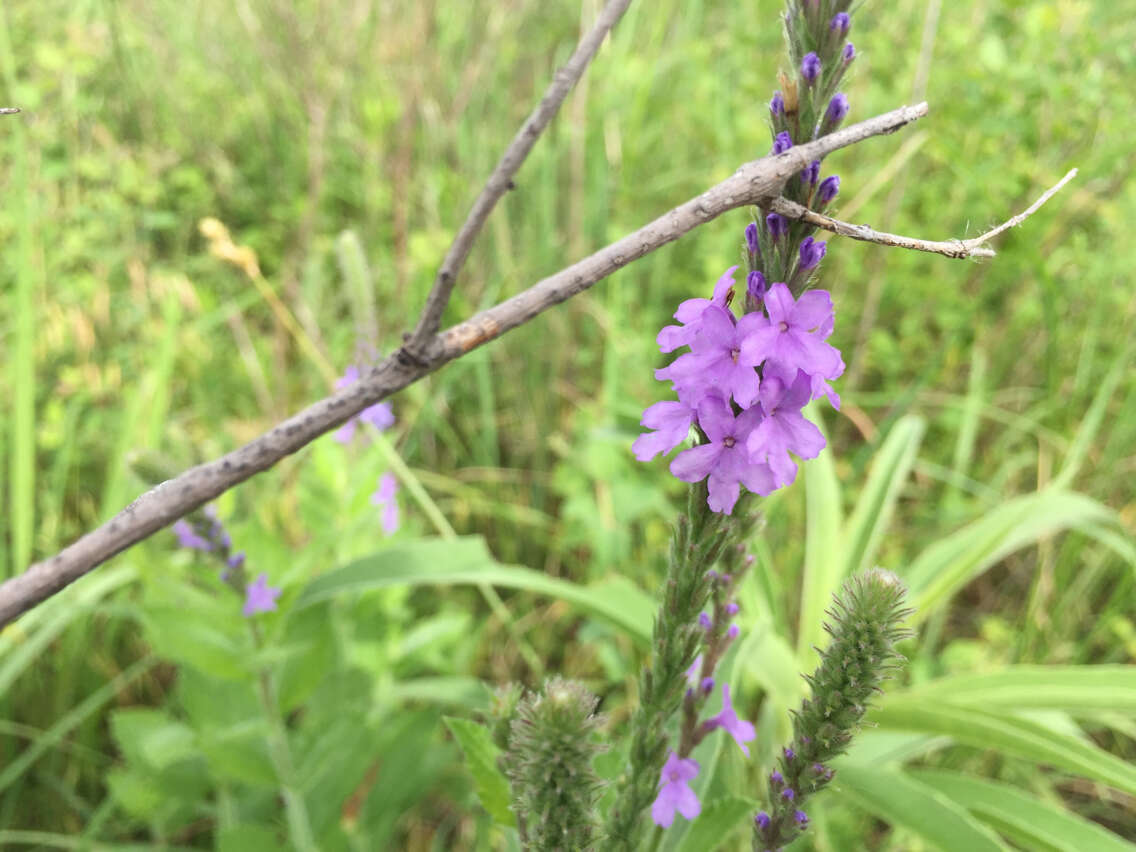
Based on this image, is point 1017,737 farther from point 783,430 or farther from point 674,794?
point 783,430

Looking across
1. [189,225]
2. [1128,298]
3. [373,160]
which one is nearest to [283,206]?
[189,225]

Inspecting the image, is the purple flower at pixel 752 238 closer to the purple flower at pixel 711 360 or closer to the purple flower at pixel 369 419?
the purple flower at pixel 711 360

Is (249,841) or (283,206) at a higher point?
(283,206)

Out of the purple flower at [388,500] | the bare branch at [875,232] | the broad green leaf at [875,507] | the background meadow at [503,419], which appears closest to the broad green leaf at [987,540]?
the background meadow at [503,419]

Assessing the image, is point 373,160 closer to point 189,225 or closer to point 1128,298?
point 189,225

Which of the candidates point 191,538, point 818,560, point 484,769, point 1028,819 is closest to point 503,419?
point 818,560

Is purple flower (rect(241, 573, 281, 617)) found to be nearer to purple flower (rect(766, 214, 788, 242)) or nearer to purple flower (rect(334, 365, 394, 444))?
purple flower (rect(334, 365, 394, 444))
